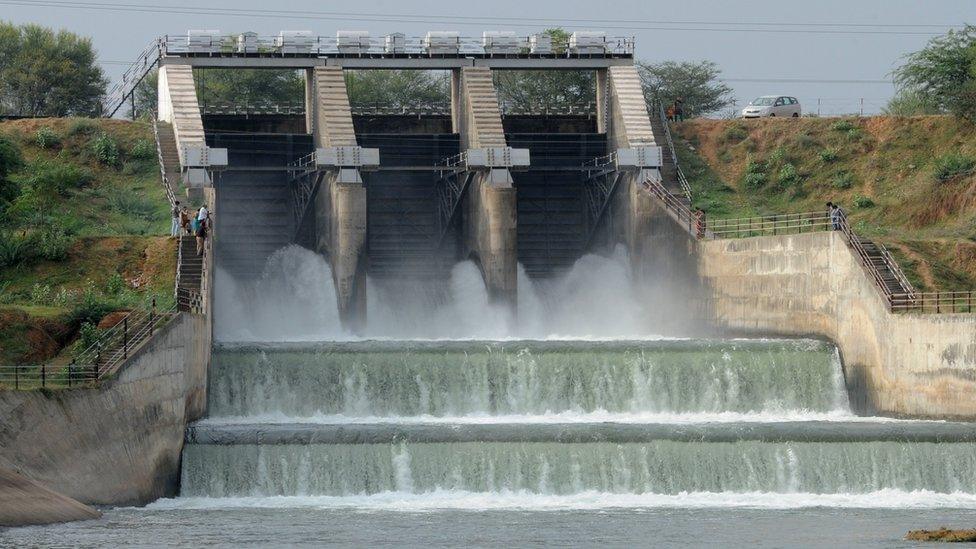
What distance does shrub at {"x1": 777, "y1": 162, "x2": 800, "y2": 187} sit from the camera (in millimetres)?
74938

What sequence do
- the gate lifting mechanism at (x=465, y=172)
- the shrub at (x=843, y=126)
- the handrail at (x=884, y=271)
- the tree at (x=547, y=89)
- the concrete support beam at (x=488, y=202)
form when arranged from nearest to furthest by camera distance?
the handrail at (x=884, y=271)
the concrete support beam at (x=488, y=202)
the gate lifting mechanism at (x=465, y=172)
the shrub at (x=843, y=126)
the tree at (x=547, y=89)

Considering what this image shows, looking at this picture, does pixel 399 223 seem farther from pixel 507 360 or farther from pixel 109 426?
pixel 109 426

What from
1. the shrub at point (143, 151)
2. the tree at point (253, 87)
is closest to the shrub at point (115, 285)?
the shrub at point (143, 151)

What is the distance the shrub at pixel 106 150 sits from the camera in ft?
230

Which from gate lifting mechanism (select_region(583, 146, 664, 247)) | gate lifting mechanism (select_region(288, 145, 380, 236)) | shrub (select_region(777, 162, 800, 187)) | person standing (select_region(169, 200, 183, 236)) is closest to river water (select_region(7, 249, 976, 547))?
person standing (select_region(169, 200, 183, 236))

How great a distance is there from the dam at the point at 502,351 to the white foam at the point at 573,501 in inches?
5.2

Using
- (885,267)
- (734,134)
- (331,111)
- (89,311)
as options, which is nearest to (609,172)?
(734,134)

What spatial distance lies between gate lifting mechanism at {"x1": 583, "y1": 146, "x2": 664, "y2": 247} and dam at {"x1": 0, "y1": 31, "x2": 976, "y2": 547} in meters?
0.14

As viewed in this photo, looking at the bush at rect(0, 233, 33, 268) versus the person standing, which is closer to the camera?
the bush at rect(0, 233, 33, 268)

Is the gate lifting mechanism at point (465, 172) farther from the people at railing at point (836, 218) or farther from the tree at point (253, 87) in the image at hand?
the tree at point (253, 87)

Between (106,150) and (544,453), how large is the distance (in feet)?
103

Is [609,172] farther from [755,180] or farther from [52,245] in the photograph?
[52,245]

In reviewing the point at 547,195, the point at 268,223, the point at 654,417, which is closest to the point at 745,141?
the point at 547,195

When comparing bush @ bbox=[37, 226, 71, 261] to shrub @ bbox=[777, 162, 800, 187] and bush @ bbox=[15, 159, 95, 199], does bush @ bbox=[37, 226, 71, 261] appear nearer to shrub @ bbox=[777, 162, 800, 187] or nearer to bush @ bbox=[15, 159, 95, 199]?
bush @ bbox=[15, 159, 95, 199]
